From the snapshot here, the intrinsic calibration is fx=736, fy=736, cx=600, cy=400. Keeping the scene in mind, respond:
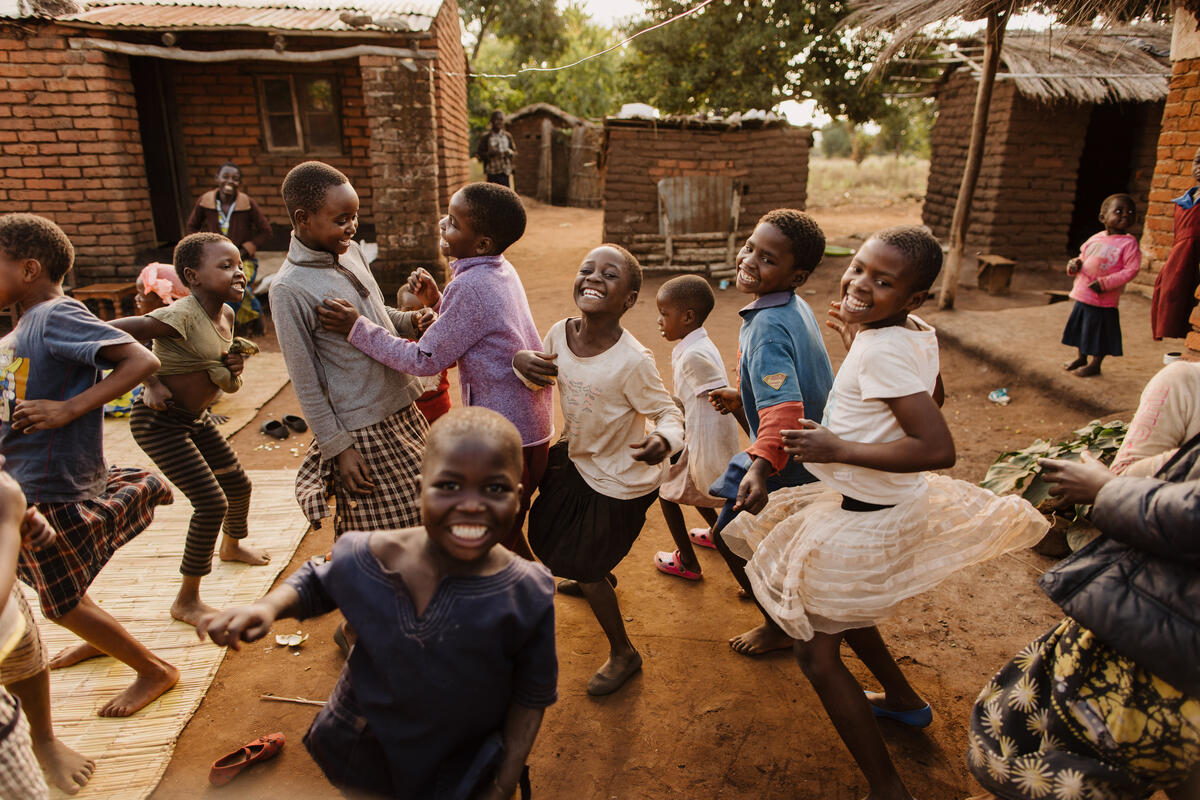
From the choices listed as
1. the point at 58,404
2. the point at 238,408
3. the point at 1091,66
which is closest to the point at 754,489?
the point at 58,404

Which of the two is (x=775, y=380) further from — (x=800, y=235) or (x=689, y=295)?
(x=689, y=295)

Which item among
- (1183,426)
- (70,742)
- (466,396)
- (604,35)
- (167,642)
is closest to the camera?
(1183,426)

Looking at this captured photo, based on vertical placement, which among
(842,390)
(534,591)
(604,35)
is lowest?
(534,591)

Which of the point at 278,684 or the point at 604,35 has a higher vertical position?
the point at 604,35

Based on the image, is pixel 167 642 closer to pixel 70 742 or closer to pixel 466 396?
pixel 70 742

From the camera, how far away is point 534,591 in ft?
4.98

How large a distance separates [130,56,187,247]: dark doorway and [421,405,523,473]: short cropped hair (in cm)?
887

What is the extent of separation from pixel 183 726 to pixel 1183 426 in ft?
9.90

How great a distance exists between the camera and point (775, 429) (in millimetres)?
2131

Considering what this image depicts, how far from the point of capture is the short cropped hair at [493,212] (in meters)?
2.56

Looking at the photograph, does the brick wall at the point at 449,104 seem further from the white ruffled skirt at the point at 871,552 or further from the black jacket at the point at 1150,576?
the black jacket at the point at 1150,576

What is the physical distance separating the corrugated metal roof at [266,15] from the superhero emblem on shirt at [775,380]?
21.6 feet

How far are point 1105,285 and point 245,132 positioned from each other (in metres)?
9.19

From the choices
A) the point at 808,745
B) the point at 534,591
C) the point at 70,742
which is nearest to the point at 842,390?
the point at 534,591
